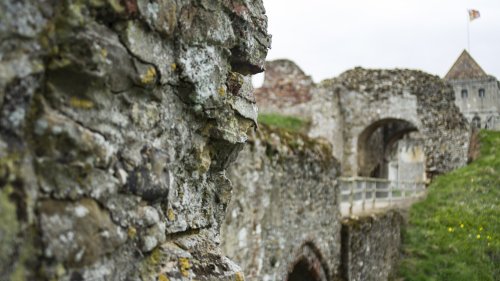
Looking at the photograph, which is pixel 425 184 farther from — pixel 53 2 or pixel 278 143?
pixel 53 2

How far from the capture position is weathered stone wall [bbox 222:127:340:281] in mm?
5824

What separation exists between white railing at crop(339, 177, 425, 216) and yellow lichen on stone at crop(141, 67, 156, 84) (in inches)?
312

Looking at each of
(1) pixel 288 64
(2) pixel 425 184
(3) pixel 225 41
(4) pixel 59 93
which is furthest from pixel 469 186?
(4) pixel 59 93

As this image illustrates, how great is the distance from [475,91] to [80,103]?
2119cm

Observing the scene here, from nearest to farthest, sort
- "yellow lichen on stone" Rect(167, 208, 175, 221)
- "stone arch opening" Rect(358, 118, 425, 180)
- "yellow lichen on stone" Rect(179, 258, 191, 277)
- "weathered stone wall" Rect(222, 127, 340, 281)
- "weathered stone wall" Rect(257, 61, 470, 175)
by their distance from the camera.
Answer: "yellow lichen on stone" Rect(179, 258, 191, 277) → "yellow lichen on stone" Rect(167, 208, 175, 221) → "weathered stone wall" Rect(222, 127, 340, 281) → "weathered stone wall" Rect(257, 61, 470, 175) → "stone arch opening" Rect(358, 118, 425, 180)

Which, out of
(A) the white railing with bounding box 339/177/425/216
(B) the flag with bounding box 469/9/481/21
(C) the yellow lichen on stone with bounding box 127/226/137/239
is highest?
(B) the flag with bounding box 469/9/481/21

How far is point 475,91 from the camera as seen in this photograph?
20375mm

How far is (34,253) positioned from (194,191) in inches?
39.6

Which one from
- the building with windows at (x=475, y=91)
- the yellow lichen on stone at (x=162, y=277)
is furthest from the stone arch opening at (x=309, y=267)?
the building with windows at (x=475, y=91)

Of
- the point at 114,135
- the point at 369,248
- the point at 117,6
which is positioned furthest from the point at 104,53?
the point at 369,248

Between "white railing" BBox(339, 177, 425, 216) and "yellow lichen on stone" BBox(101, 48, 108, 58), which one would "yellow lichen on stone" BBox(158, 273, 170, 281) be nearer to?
"yellow lichen on stone" BBox(101, 48, 108, 58)

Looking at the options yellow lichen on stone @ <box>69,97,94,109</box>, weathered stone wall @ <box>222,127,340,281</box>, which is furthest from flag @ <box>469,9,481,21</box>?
yellow lichen on stone @ <box>69,97,94,109</box>

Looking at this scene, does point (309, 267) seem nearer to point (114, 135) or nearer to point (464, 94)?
point (114, 135)

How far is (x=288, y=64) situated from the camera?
61.3ft
